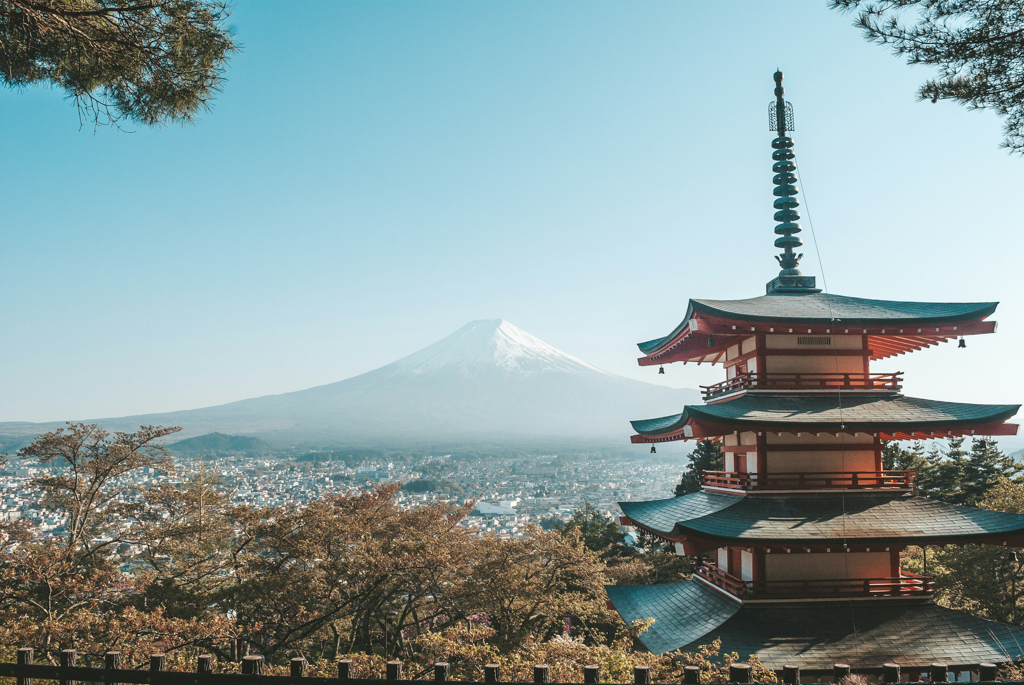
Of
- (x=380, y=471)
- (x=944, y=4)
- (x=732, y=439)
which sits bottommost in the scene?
(x=380, y=471)

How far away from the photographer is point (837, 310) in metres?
10.3

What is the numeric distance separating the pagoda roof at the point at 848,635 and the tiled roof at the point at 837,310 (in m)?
4.10

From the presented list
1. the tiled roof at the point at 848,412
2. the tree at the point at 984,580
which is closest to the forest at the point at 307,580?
the tree at the point at 984,580

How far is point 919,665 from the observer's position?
7.60 metres

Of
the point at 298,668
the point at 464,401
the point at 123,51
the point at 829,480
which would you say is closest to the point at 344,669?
the point at 298,668

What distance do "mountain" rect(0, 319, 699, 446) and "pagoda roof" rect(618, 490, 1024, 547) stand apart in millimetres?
127588

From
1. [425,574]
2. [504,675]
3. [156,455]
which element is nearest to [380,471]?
[156,455]

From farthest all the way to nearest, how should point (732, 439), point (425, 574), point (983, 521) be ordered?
point (425, 574) → point (732, 439) → point (983, 521)

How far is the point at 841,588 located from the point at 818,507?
1.12 m

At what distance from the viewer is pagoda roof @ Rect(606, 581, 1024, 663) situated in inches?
310

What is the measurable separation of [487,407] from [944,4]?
140375 millimetres

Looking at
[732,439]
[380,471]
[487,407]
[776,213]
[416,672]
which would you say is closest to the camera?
[416,672]

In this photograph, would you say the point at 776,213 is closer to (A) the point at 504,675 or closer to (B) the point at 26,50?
(A) the point at 504,675

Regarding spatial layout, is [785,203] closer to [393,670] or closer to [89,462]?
[393,670]
